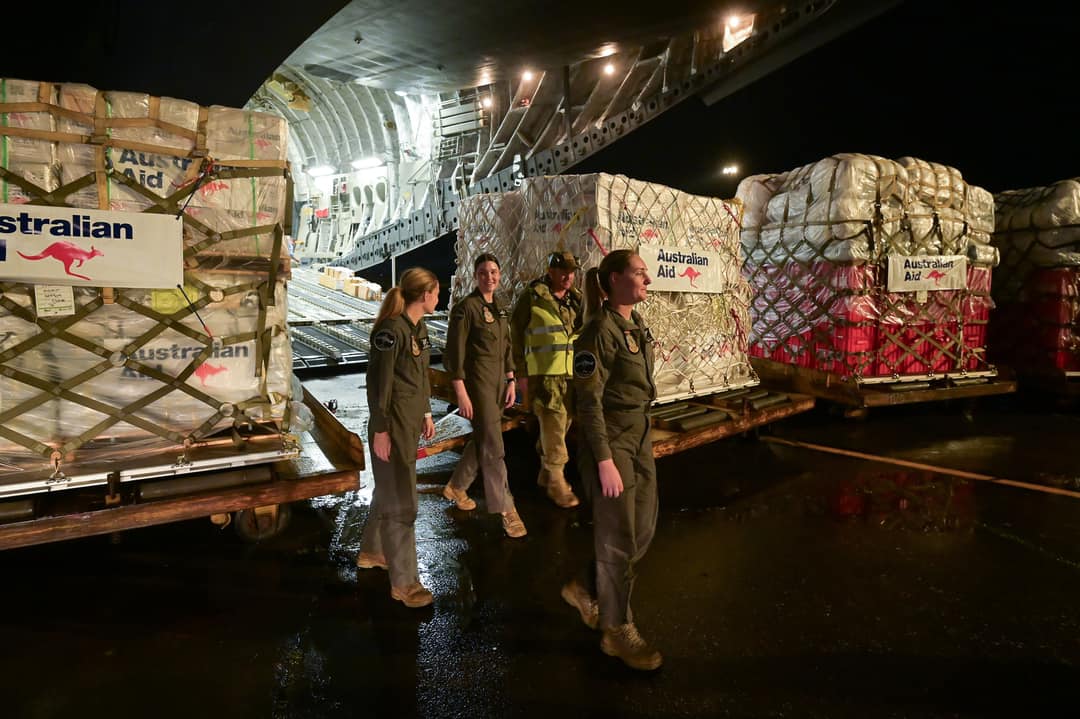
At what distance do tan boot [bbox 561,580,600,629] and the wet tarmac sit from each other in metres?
0.10

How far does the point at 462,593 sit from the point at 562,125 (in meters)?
20.4

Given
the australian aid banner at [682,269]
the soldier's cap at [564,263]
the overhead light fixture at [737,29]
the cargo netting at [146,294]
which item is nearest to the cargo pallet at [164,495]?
the cargo netting at [146,294]

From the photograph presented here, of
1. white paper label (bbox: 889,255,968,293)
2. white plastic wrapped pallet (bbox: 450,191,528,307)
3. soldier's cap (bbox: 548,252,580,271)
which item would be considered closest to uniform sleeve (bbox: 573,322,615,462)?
soldier's cap (bbox: 548,252,580,271)

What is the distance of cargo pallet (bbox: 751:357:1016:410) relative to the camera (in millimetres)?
7148

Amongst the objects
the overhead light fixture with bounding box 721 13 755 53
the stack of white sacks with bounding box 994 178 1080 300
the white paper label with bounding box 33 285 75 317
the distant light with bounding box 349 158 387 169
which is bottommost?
the white paper label with bounding box 33 285 75 317

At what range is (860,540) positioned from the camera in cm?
430

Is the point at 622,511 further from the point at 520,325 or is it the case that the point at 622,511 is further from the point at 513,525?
the point at 520,325

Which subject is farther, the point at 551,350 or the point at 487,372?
the point at 551,350

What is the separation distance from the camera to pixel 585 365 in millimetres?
2709

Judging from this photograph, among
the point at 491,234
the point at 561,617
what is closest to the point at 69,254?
the point at 561,617

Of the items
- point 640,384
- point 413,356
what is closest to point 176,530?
point 413,356

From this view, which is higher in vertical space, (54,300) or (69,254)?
(69,254)

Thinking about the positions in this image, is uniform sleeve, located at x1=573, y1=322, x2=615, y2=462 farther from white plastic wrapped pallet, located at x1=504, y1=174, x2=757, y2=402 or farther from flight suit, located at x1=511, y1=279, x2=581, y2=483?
white plastic wrapped pallet, located at x1=504, y1=174, x2=757, y2=402

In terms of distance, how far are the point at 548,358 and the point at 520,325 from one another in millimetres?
357
